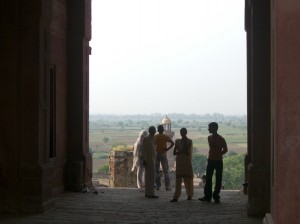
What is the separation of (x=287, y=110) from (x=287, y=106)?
0.03m

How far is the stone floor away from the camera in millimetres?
9680

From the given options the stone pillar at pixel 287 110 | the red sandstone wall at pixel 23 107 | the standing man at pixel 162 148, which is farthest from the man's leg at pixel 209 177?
the stone pillar at pixel 287 110

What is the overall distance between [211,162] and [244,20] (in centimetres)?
391

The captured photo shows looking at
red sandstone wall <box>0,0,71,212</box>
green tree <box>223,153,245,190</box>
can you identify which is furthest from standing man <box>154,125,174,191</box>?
green tree <box>223,153,245,190</box>

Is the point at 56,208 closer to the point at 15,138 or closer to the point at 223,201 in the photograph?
the point at 15,138

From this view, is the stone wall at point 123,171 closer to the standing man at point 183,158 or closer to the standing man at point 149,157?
the standing man at point 149,157

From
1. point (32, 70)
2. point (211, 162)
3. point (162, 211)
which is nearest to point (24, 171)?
point (32, 70)

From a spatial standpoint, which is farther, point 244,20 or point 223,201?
point 244,20

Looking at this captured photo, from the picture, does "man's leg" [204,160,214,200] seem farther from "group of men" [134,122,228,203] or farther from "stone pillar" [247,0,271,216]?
"stone pillar" [247,0,271,216]

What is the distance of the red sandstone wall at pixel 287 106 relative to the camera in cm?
471

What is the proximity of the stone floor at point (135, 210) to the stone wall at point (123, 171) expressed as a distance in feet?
29.3

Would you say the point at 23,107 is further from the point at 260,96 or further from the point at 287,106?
the point at 287,106

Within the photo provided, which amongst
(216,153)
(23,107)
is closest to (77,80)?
(23,107)

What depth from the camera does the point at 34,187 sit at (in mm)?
10031
